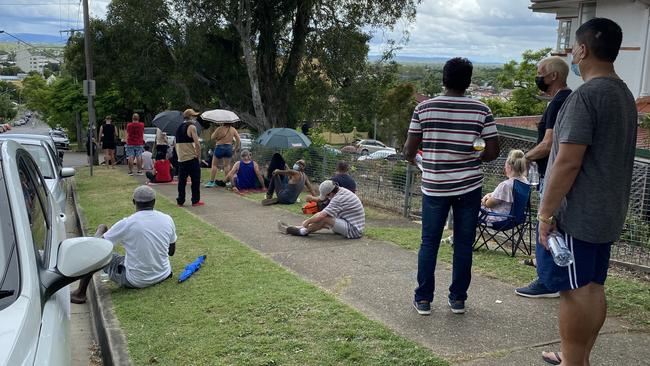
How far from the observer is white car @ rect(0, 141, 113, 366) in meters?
2.14

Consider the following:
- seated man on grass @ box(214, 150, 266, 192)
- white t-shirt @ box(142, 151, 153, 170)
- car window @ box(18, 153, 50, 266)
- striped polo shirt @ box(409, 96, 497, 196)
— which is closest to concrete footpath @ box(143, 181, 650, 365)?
striped polo shirt @ box(409, 96, 497, 196)

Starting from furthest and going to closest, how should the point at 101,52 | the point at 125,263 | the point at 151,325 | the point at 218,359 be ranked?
the point at 101,52 → the point at 125,263 → the point at 151,325 → the point at 218,359

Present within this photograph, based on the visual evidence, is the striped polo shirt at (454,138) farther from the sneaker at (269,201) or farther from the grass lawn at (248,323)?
the sneaker at (269,201)

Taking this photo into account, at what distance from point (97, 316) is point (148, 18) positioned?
17.2 metres

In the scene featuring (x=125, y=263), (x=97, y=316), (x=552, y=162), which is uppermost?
(x=552, y=162)

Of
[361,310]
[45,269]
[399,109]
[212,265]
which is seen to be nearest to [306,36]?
[212,265]

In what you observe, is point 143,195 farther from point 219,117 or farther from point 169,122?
point 169,122

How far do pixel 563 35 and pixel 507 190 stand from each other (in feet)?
74.8

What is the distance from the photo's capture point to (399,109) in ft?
158

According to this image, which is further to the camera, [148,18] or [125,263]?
[148,18]


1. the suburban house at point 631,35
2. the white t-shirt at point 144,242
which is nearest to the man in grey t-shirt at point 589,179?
the white t-shirt at point 144,242

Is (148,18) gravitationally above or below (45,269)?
above

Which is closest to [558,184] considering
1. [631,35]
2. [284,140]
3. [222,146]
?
[284,140]

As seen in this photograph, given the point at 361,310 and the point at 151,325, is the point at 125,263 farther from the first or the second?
the point at 361,310
